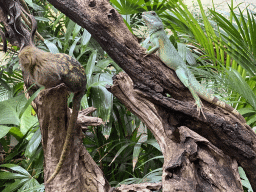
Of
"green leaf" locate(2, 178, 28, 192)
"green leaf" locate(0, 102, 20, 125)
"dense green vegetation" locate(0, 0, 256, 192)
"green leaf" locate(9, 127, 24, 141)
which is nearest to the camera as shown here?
"dense green vegetation" locate(0, 0, 256, 192)

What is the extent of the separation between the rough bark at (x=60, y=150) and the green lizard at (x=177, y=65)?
604 mm

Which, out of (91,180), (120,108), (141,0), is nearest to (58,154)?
(91,180)

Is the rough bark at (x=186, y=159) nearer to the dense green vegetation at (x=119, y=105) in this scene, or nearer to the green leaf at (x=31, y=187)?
the dense green vegetation at (x=119, y=105)

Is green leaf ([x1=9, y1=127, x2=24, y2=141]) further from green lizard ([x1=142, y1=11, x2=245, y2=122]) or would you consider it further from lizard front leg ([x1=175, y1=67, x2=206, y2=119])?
lizard front leg ([x1=175, y1=67, x2=206, y2=119])

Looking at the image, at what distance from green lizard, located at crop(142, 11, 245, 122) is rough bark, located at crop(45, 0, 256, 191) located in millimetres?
33

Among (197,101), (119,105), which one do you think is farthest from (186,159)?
(119,105)

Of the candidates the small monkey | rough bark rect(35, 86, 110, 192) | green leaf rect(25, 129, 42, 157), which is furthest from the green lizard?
green leaf rect(25, 129, 42, 157)

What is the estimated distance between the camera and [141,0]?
169 centimetres

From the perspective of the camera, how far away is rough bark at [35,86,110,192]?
127cm

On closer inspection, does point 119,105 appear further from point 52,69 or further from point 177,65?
point 52,69

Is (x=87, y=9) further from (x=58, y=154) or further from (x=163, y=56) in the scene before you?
(x=58, y=154)

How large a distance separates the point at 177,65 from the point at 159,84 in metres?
0.19

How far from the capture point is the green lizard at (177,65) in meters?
1.27

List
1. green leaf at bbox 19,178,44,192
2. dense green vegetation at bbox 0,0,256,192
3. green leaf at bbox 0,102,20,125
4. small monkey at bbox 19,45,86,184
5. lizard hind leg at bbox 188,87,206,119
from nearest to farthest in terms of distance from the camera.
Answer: small monkey at bbox 19,45,86,184 → lizard hind leg at bbox 188,87,206,119 → dense green vegetation at bbox 0,0,256,192 → green leaf at bbox 19,178,44,192 → green leaf at bbox 0,102,20,125
